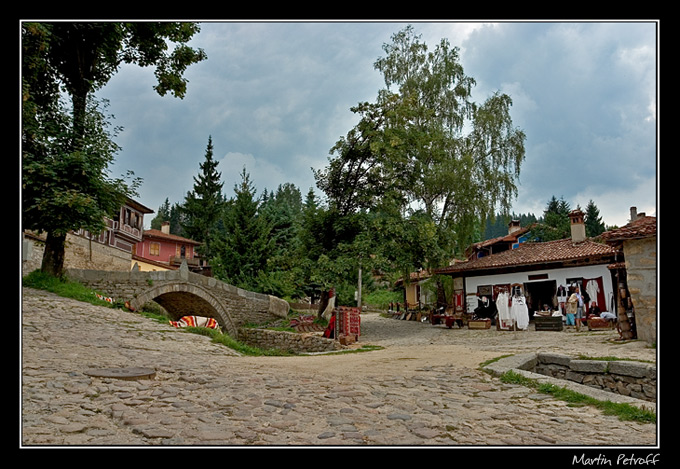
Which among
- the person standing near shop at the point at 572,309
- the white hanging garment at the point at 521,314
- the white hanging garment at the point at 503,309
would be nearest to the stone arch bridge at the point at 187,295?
the white hanging garment at the point at 503,309

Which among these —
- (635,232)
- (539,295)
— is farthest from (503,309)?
(635,232)

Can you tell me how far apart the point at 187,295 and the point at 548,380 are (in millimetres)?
14432

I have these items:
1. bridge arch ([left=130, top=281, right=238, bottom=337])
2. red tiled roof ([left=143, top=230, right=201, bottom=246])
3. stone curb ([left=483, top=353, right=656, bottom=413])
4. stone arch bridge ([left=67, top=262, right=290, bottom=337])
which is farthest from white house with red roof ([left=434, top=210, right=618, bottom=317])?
red tiled roof ([left=143, top=230, right=201, bottom=246])

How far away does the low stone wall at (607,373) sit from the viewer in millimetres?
6266

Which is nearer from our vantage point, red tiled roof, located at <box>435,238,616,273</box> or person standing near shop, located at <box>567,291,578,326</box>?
person standing near shop, located at <box>567,291,578,326</box>

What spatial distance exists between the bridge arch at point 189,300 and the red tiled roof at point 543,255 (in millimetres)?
10676

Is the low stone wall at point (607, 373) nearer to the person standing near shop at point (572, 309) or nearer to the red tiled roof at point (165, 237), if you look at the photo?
the person standing near shop at point (572, 309)

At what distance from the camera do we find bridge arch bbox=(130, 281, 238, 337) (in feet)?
50.5

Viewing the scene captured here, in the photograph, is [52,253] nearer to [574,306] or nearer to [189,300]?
[189,300]

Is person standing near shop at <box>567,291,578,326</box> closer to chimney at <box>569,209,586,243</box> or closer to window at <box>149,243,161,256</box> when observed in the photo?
chimney at <box>569,209,586,243</box>

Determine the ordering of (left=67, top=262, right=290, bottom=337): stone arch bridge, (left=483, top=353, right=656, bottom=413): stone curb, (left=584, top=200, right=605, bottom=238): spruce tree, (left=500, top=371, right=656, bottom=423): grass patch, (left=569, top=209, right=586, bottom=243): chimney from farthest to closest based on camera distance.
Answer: (left=584, top=200, right=605, bottom=238): spruce tree
(left=569, top=209, right=586, bottom=243): chimney
(left=67, top=262, right=290, bottom=337): stone arch bridge
(left=483, top=353, right=656, bottom=413): stone curb
(left=500, top=371, right=656, bottom=423): grass patch

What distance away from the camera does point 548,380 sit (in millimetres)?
5594

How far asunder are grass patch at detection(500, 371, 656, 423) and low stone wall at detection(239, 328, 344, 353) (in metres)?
8.91
